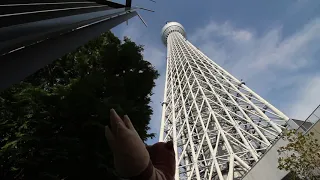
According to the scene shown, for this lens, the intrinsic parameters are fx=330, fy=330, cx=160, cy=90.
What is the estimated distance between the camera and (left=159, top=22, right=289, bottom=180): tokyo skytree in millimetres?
17656

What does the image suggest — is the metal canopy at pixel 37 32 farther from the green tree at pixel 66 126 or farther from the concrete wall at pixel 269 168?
the concrete wall at pixel 269 168

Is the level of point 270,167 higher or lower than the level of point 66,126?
lower

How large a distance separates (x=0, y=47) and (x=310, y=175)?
7946 mm

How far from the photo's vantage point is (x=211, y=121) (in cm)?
2339

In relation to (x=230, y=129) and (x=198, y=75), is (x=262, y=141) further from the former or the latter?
(x=198, y=75)

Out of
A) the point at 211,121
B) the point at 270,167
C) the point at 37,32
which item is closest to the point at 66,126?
the point at 37,32

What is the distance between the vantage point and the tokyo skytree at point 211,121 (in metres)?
17.7

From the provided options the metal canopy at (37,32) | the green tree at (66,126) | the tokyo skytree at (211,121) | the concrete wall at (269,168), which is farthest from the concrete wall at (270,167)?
the metal canopy at (37,32)

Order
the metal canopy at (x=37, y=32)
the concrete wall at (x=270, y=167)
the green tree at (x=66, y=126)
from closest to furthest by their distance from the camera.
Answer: the metal canopy at (x=37, y=32), the green tree at (x=66, y=126), the concrete wall at (x=270, y=167)

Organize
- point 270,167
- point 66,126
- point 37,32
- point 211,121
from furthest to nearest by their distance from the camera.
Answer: point 211,121 → point 270,167 → point 66,126 → point 37,32

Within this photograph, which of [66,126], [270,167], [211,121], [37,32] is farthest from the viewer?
[211,121]

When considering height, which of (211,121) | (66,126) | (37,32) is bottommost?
(211,121)

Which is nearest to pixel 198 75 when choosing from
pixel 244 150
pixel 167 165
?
pixel 244 150

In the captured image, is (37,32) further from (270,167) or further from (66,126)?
(270,167)
